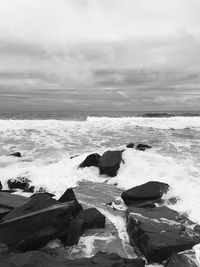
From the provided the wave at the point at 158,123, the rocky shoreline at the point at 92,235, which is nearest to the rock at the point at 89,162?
the rocky shoreline at the point at 92,235

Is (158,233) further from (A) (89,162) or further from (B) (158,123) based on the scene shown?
(B) (158,123)

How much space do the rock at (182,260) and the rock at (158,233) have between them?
256 millimetres

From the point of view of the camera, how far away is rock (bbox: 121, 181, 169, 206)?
833 cm

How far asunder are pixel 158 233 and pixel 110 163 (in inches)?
217

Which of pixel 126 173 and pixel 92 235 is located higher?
pixel 126 173

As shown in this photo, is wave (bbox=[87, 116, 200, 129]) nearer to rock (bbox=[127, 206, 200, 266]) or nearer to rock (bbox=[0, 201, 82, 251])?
rock (bbox=[127, 206, 200, 266])

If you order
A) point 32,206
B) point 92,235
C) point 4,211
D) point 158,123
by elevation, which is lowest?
point 92,235

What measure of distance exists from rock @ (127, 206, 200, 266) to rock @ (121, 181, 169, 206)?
1.16 m

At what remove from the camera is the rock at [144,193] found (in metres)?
8.33

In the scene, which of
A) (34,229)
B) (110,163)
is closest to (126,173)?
(110,163)

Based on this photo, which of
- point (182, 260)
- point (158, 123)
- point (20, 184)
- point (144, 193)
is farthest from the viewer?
point (158, 123)

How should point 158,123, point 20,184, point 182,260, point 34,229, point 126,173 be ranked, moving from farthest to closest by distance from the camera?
point 158,123, point 126,173, point 20,184, point 34,229, point 182,260

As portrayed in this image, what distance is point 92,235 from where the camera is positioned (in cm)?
645

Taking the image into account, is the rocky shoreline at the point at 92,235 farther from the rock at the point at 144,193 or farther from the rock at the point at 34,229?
the rock at the point at 144,193
